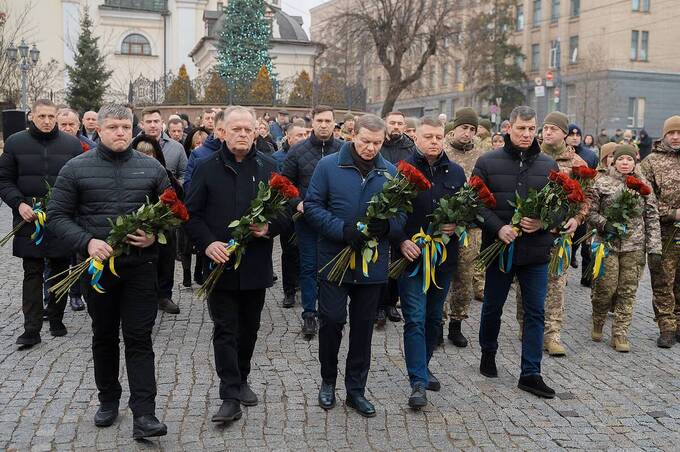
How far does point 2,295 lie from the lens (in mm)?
10047

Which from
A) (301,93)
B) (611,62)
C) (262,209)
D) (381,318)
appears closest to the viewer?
(262,209)

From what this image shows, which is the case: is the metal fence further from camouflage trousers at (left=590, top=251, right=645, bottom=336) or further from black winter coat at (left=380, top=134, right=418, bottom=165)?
camouflage trousers at (left=590, top=251, right=645, bottom=336)

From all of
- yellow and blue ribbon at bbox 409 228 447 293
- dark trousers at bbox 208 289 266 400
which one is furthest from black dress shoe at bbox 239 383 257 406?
yellow and blue ribbon at bbox 409 228 447 293

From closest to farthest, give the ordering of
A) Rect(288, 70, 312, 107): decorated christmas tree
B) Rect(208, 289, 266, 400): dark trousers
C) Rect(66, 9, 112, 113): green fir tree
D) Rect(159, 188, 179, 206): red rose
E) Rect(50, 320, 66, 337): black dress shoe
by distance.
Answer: Rect(159, 188, 179, 206): red rose < Rect(208, 289, 266, 400): dark trousers < Rect(50, 320, 66, 337): black dress shoe < Rect(288, 70, 312, 107): decorated christmas tree < Rect(66, 9, 112, 113): green fir tree

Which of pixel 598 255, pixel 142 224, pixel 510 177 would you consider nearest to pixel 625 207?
pixel 598 255

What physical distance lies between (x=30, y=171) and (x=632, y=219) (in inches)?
236

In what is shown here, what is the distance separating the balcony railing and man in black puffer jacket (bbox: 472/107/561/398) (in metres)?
52.3

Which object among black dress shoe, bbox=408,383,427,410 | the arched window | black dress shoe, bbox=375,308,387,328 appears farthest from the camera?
the arched window

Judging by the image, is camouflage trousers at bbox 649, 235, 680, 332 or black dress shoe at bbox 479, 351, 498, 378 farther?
camouflage trousers at bbox 649, 235, 680, 332

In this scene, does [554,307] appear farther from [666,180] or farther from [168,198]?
[168,198]

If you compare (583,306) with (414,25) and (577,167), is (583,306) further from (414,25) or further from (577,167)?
(414,25)

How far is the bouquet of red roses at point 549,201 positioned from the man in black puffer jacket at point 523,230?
0.26 feet

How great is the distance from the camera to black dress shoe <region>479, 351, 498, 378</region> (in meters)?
6.89

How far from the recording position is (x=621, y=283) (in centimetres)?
803
